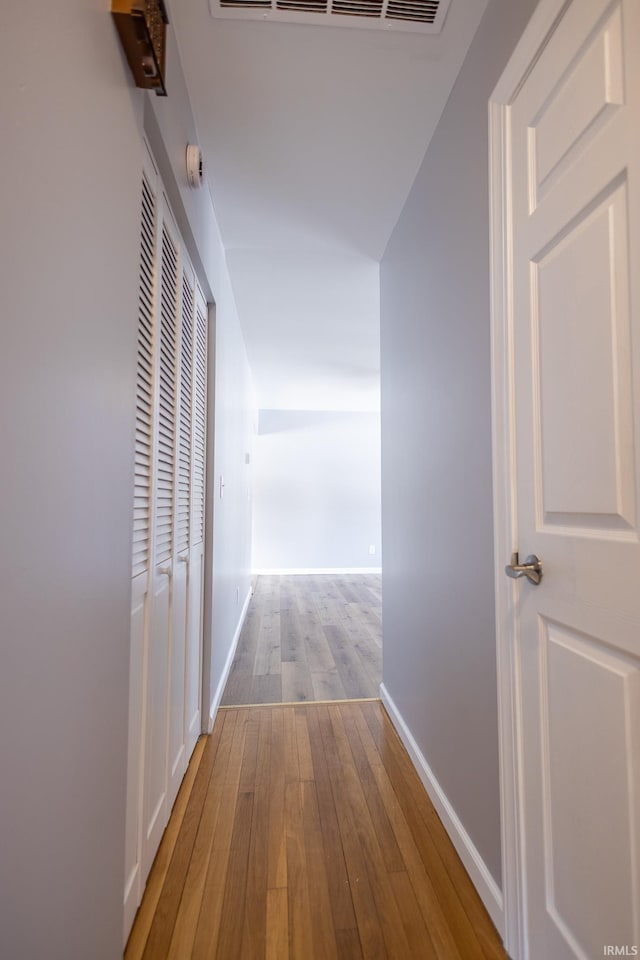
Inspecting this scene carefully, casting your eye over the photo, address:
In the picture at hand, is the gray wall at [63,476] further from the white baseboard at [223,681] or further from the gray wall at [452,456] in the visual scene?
the white baseboard at [223,681]

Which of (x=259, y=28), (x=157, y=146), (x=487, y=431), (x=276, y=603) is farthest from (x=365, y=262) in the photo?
(x=276, y=603)

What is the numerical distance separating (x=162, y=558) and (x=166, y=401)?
51 cm

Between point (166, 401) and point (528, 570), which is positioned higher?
point (166, 401)

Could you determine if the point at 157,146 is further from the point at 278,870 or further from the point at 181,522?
the point at 278,870

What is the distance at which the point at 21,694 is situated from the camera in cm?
59

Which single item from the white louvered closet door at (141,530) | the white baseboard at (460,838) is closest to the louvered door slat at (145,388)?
the white louvered closet door at (141,530)

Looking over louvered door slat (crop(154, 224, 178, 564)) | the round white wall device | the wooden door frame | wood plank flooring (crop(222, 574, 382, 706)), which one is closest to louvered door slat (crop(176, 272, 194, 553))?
louvered door slat (crop(154, 224, 178, 564))

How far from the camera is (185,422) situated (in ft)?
5.88

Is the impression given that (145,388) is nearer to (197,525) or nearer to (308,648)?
(197,525)

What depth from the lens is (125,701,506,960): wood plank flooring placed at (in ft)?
3.62

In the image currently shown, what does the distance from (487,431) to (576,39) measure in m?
0.81

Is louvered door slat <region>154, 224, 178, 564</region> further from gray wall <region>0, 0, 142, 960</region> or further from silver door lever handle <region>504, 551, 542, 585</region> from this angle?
silver door lever handle <region>504, 551, 542, 585</region>

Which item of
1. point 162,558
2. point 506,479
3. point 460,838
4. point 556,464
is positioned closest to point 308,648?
point 460,838

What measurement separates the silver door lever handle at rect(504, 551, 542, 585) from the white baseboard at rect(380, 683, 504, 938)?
821mm
